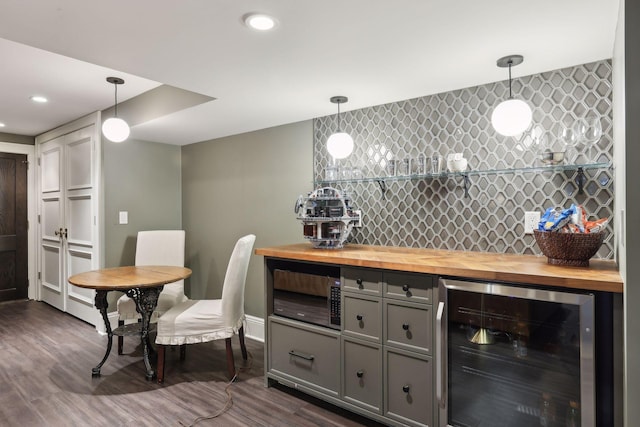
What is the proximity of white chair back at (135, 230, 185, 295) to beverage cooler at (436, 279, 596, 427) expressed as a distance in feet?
9.29

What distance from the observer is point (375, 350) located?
219cm

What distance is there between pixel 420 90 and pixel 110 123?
7.59 feet

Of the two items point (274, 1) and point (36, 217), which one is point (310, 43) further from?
point (36, 217)

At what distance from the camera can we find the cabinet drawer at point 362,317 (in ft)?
7.16

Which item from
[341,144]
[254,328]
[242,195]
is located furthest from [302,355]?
[242,195]

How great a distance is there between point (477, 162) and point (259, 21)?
161 centimetres

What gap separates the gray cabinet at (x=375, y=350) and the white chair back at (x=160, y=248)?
1.87 meters

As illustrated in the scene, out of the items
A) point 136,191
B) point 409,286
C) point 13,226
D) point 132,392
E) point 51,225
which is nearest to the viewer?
point 409,286

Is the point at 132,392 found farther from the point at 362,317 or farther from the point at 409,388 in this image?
the point at 409,388

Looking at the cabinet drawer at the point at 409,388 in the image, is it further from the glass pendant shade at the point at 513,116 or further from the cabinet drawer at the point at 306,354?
the glass pendant shade at the point at 513,116

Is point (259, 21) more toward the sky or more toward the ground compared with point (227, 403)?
more toward the sky

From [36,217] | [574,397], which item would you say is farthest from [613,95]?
[36,217]

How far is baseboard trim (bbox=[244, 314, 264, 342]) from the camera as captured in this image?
3697 millimetres

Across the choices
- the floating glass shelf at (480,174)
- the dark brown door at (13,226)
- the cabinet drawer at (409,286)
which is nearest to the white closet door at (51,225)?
the dark brown door at (13,226)
